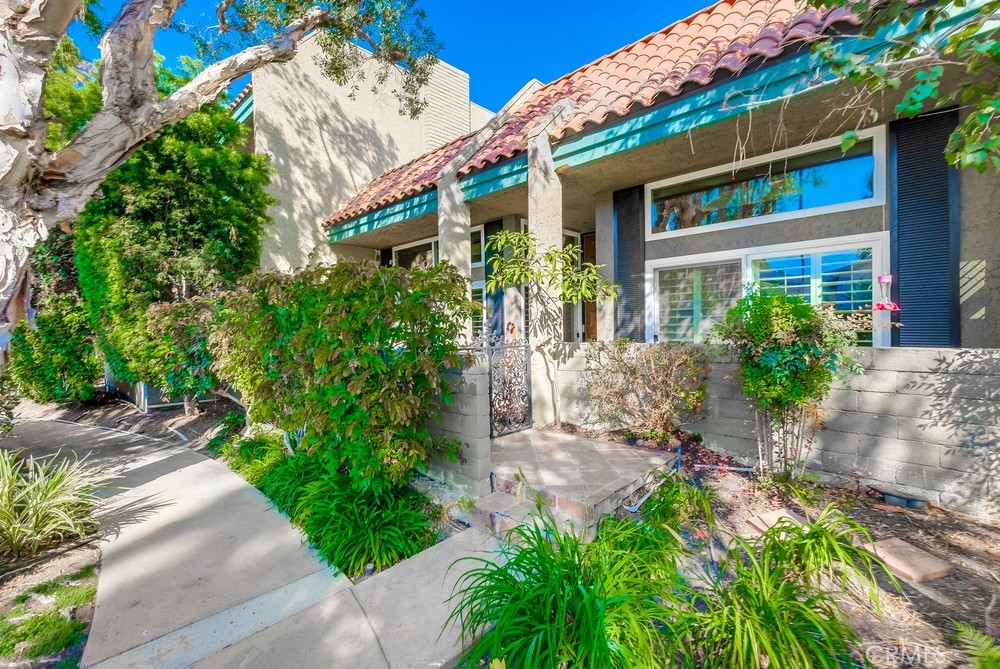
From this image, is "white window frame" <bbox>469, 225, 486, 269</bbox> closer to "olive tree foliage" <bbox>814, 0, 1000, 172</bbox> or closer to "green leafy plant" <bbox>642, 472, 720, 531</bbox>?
"green leafy plant" <bbox>642, 472, 720, 531</bbox>

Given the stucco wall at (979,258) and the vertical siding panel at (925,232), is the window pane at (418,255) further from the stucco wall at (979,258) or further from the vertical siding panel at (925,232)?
the stucco wall at (979,258)

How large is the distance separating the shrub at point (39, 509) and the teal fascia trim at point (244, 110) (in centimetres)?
744

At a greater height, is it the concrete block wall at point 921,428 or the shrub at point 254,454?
the concrete block wall at point 921,428

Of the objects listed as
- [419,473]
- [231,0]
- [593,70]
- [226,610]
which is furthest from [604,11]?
[226,610]

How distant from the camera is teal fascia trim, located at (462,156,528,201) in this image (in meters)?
5.75

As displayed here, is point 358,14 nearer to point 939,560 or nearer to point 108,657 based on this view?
point 108,657

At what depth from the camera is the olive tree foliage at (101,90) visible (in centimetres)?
293

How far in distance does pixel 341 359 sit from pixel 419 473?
64.5 inches

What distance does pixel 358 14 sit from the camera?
6.38 m

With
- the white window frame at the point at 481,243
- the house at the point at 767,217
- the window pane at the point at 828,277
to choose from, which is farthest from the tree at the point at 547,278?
the white window frame at the point at 481,243

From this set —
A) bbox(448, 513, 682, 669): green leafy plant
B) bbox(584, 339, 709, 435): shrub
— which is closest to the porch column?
bbox(584, 339, 709, 435): shrub

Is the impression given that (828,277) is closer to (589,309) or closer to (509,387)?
(509,387)

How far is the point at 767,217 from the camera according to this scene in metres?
5.31

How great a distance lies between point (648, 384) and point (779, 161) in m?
3.37
